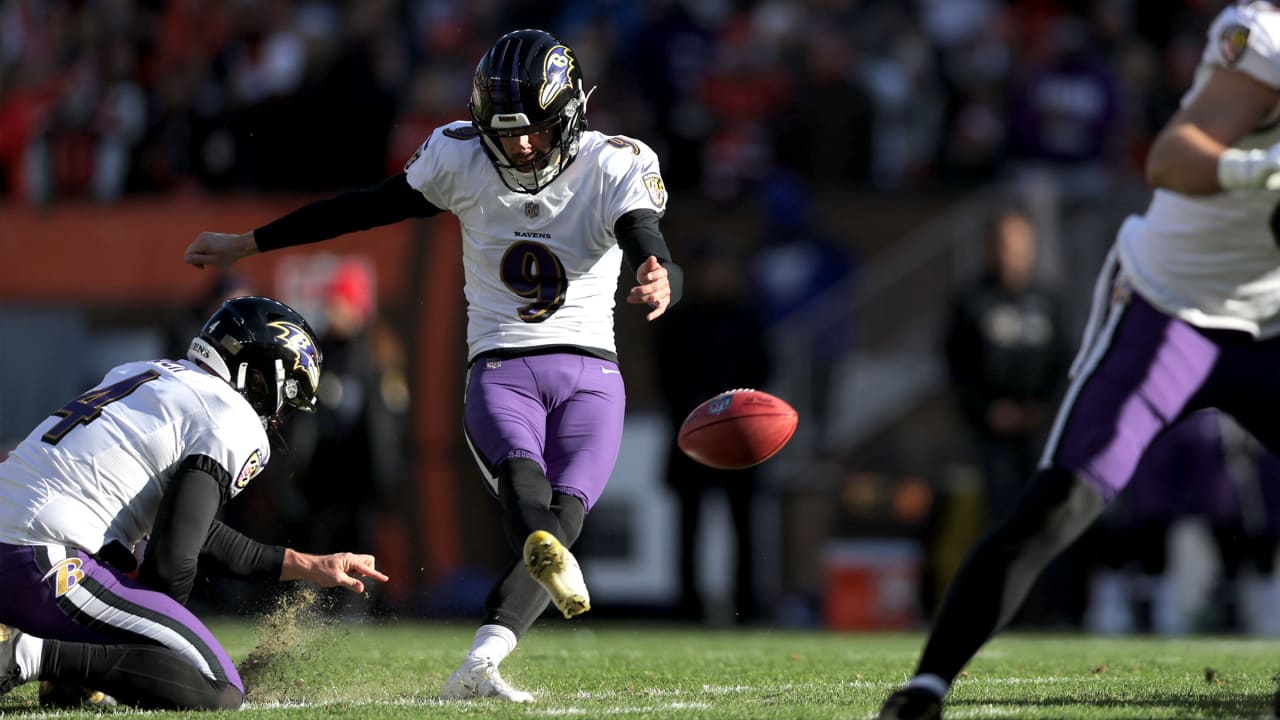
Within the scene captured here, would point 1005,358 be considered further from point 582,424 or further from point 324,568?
point 324,568

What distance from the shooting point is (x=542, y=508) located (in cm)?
512

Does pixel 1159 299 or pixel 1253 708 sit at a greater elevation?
pixel 1159 299

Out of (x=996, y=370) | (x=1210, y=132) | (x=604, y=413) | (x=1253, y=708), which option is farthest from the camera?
(x=996, y=370)

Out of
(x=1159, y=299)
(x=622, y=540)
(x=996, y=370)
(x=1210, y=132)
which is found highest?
(x=1210, y=132)

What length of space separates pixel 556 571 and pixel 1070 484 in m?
1.42

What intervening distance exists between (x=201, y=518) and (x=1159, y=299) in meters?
2.55

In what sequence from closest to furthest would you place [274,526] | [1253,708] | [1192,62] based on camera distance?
[1253,708] → [274,526] → [1192,62]

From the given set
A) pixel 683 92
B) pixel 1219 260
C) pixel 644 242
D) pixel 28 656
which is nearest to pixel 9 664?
pixel 28 656

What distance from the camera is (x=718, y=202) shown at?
11648mm

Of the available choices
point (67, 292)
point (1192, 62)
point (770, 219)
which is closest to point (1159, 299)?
point (770, 219)

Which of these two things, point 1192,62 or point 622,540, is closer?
point 622,540

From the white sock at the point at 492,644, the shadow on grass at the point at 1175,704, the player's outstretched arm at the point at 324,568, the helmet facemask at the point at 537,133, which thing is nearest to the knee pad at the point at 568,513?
the white sock at the point at 492,644

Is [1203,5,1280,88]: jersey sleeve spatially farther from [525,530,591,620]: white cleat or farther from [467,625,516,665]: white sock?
[467,625,516,665]: white sock

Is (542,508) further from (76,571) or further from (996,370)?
(996,370)
